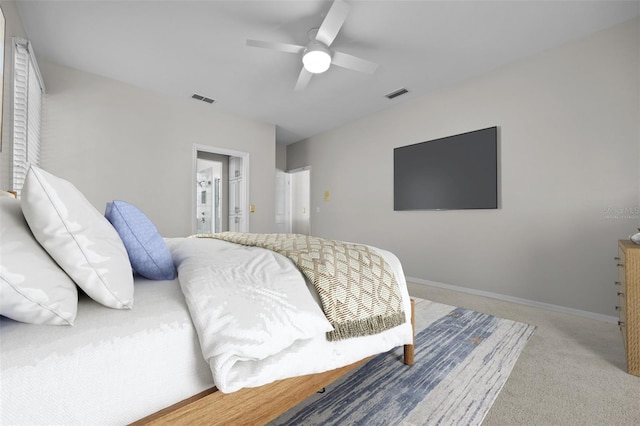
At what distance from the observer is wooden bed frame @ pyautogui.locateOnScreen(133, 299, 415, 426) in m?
0.73

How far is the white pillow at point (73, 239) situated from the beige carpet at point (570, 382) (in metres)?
1.52

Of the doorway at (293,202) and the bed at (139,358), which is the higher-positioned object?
the doorway at (293,202)

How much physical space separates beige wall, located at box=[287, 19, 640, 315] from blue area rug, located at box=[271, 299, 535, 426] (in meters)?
0.96

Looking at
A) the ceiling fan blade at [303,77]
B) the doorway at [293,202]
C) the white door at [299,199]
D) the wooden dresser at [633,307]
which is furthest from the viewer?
A: the white door at [299,199]

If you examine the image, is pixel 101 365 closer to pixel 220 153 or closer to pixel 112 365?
pixel 112 365

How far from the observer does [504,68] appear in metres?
2.89

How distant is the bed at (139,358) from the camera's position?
1.93 feet

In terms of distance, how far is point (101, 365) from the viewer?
2.10ft

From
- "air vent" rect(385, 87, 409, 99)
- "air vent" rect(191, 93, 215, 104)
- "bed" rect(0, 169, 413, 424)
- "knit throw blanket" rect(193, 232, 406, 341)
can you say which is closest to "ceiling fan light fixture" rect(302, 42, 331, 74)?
"air vent" rect(385, 87, 409, 99)

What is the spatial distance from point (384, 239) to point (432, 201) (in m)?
0.93

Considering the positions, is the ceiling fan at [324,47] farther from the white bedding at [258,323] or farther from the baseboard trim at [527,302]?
the baseboard trim at [527,302]

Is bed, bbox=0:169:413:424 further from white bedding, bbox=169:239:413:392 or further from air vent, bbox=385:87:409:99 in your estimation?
air vent, bbox=385:87:409:99

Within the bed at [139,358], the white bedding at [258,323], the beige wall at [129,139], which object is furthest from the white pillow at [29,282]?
the beige wall at [129,139]

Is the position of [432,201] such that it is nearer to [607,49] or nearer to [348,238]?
[348,238]
